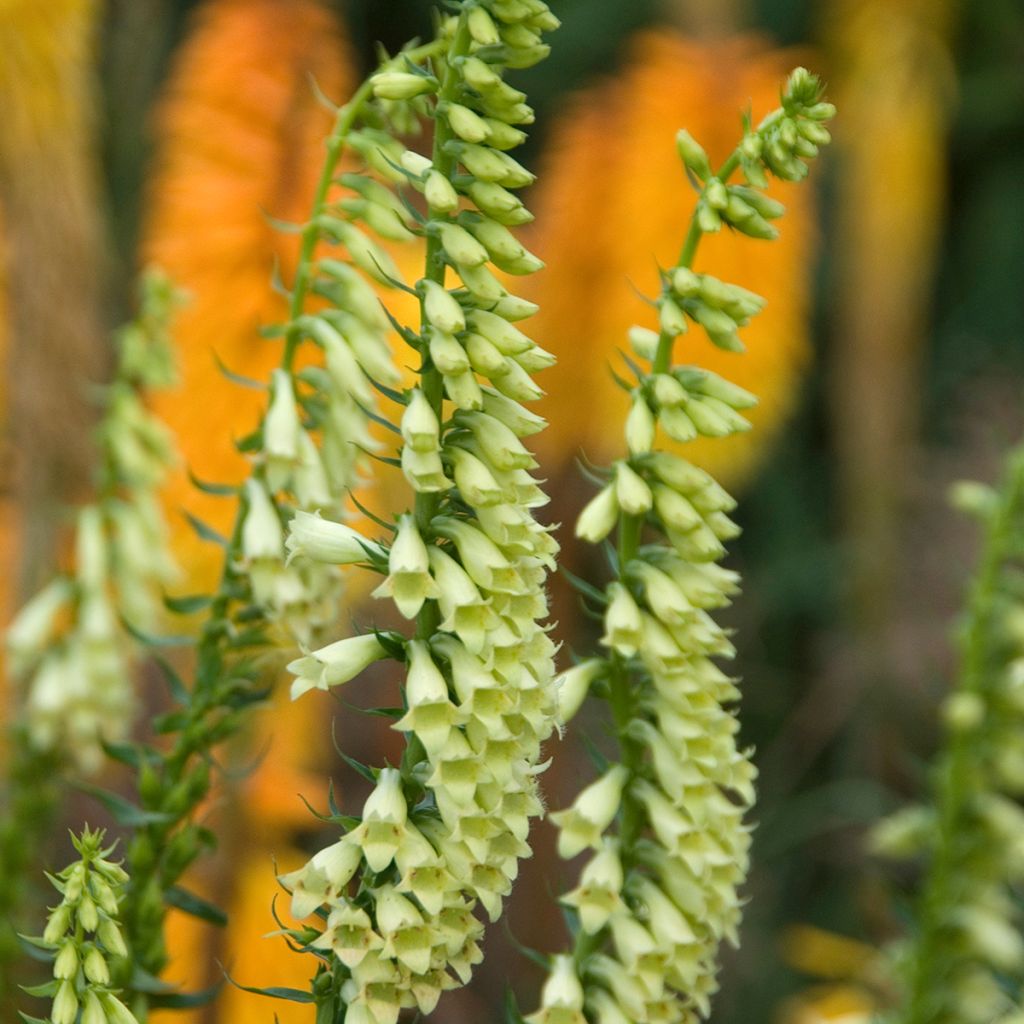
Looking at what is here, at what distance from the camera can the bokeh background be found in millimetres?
3127

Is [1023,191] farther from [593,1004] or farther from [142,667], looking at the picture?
[593,1004]

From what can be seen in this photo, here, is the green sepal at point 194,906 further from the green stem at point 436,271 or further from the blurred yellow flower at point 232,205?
the blurred yellow flower at point 232,205

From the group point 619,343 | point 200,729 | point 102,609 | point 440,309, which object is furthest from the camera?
point 619,343

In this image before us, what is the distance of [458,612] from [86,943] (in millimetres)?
397

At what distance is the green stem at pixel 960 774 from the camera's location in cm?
202

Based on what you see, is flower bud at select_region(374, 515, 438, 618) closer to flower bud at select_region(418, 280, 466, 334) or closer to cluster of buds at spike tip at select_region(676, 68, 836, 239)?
flower bud at select_region(418, 280, 466, 334)

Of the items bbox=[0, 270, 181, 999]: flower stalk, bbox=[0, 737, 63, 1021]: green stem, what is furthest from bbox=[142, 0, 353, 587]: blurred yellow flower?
bbox=[0, 737, 63, 1021]: green stem

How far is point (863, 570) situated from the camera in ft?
17.7

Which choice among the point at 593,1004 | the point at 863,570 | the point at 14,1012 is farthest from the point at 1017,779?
the point at 863,570

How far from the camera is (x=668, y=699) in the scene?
A: 4.88 ft

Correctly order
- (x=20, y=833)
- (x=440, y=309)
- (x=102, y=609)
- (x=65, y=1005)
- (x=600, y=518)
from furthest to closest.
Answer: (x=102, y=609)
(x=20, y=833)
(x=600, y=518)
(x=440, y=309)
(x=65, y=1005)

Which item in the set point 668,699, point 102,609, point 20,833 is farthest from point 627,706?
point 102,609

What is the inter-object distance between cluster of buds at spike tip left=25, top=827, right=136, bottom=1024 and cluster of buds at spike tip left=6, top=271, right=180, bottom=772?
3.63 ft

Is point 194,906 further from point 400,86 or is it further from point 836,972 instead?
point 836,972
